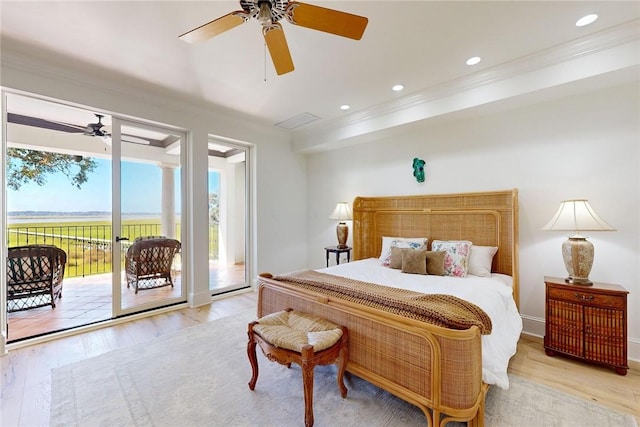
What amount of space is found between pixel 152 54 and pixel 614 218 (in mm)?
4561

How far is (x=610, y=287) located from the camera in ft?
7.55

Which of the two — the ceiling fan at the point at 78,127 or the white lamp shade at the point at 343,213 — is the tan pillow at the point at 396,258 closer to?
the white lamp shade at the point at 343,213

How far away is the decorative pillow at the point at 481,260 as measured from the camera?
9.48ft

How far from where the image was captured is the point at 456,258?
9.65 ft

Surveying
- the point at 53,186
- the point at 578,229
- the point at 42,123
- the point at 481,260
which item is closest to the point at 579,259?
the point at 578,229

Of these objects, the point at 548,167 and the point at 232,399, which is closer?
the point at 232,399

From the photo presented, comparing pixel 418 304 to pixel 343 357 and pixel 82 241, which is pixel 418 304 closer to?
pixel 343 357

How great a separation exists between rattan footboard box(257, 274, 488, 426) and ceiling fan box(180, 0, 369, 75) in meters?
1.79

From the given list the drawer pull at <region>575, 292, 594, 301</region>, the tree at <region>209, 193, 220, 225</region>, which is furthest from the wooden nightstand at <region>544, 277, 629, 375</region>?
the tree at <region>209, 193, 220, 225</region>

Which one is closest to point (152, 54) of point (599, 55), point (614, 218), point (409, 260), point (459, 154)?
point (409, 260)

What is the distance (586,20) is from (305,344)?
10.4ft

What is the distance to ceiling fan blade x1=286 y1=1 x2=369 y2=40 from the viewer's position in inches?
60.2

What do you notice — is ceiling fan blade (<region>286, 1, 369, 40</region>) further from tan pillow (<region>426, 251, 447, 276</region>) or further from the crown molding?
tan pillow (<region>426, 251, 447, 276</region>)

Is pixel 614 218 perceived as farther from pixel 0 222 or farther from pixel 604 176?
pixel 0 222
